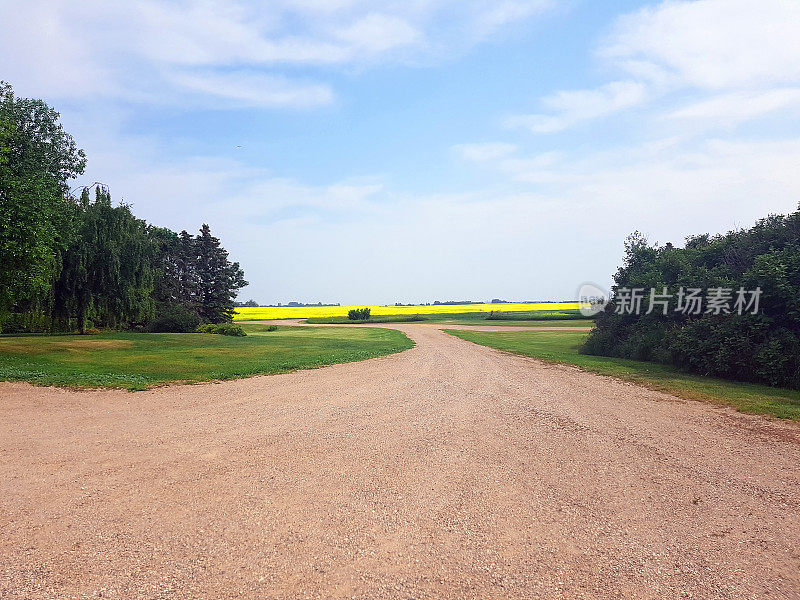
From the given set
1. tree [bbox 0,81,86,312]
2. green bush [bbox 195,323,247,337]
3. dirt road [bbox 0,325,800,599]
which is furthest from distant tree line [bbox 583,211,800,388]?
green bush [bbox 195,323,247,337]

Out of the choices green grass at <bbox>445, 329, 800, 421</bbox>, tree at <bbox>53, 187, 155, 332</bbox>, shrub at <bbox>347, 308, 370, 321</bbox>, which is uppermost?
tree at <bbox>53, 187, 155, 332</bbox>

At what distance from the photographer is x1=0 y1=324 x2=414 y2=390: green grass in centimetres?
1488

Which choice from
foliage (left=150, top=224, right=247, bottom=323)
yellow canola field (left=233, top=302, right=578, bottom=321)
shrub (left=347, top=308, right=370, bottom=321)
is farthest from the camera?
yellow canola field (left=233, top=302, right=578, bottom=321)

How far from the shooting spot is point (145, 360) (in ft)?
62.6

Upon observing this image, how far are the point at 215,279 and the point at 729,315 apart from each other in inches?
1786

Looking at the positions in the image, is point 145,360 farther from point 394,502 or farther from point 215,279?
point 215,279

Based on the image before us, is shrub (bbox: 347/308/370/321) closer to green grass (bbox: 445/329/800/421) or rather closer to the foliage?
the foliage

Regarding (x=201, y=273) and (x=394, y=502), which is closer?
(x=394, y=502)

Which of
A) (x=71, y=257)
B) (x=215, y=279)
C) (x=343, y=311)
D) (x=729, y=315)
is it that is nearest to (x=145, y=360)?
(x=71, y=257)

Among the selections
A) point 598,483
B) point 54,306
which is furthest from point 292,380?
point 54,306

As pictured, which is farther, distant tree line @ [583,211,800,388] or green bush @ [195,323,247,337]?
green bush @ [195,323,247,337]

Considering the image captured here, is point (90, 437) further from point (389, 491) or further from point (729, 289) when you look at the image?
point (729, 289)

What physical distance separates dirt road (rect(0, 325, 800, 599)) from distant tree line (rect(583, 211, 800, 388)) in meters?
6.90

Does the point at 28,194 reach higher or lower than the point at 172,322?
higher
